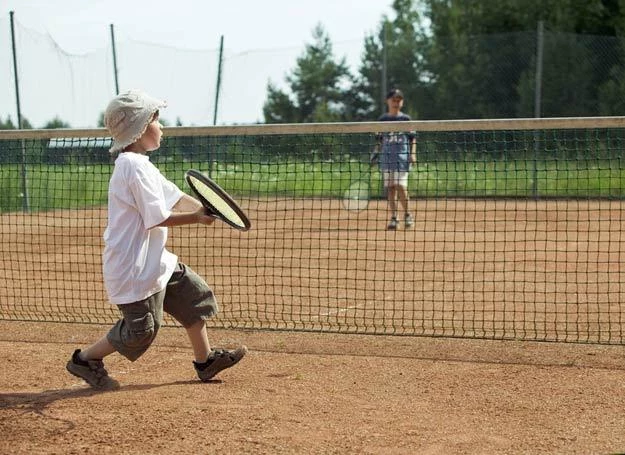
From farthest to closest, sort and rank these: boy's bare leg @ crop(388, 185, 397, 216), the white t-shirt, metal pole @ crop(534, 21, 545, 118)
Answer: metal pole @ crop(534, 21, 545, 118), boy's bare leg @ crop(388, 185, 397, 216), the white t-shirt

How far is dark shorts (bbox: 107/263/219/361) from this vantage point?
4672mm

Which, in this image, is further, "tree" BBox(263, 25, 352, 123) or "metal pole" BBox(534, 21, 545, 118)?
"tree" BBox(263, 25, 352, 123)

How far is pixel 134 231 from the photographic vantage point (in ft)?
15.2

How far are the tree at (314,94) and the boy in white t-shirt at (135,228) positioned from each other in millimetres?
18566

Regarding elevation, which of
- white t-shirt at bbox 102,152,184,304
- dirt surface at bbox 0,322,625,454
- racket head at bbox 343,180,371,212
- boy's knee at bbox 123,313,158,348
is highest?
white t-shirt at bbox 102,152,184,304

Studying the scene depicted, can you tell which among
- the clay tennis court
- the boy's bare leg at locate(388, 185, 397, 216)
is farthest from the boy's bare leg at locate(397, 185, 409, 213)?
the clay tennis court

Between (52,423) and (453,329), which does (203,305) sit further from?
(453,329)

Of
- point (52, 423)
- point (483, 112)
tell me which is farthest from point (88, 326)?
point (483, 112)

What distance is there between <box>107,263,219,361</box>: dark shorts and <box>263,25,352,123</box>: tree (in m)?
18.4

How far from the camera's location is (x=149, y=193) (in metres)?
4.50

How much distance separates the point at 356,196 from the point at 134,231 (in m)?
10.7

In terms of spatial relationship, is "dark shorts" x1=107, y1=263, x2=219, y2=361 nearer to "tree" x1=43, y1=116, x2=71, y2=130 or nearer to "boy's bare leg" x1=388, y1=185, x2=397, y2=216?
"boy's bare leg" x1=388, y1=185, x2=397, y2=216

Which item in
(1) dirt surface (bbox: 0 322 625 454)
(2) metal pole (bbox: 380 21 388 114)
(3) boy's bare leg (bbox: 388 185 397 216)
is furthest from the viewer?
(2) metal pole (bbox: 380 21 388 114)

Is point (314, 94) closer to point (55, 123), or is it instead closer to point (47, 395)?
point (55, 123)
